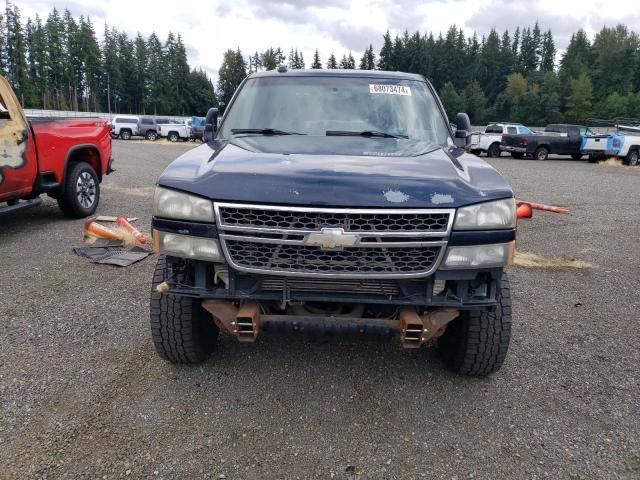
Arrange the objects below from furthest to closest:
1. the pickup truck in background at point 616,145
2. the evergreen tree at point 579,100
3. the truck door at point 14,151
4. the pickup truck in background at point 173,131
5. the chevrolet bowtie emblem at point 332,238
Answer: the evergreen tree at point 579,100, the pickup truck in background at point 173,131, the pickup truck in background at point 616,145, the truck door at point 14,151, the chevrolet bowtie emblem at point 332,238

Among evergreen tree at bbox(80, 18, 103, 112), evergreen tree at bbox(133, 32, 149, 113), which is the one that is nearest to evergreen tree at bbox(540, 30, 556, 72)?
evergreen tree at bbox(133, 32, 149, 113)

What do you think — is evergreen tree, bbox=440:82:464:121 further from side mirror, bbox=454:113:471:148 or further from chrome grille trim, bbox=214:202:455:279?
chrome grille trim, bbox=214:202:455:279

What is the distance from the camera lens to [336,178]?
8.08 ft

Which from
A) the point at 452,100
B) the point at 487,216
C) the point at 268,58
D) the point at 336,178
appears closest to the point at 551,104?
the point at 452,100

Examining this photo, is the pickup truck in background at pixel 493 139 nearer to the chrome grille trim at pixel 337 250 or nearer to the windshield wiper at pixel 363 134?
the windshield wiper at pixel 363 134

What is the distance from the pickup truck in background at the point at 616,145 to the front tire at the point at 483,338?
23095 mm

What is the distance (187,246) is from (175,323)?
68 cm

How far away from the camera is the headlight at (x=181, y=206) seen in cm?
245

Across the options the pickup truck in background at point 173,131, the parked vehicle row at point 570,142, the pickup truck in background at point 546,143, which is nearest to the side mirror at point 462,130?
the parked vehicle row at point 570,142

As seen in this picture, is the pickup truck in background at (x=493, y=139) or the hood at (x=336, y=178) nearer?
the hood at (x=336, y=178)

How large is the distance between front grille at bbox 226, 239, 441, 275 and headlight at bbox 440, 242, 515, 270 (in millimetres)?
76

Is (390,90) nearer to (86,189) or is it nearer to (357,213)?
(357,213)

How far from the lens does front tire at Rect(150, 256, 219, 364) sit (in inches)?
116

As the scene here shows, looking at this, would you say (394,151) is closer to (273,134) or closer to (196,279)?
(273,134)
